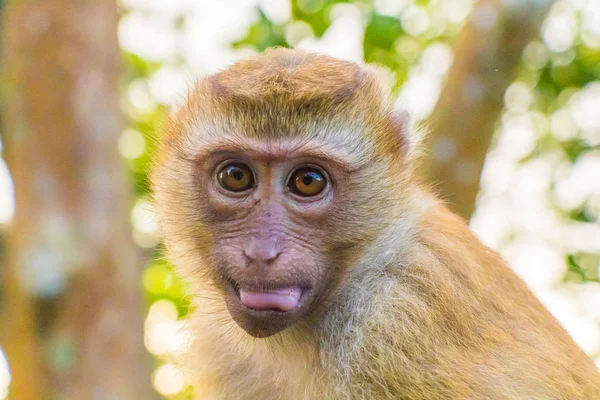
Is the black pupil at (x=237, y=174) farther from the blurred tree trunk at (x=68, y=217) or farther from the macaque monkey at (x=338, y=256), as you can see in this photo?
the blurred tree trunk at (x=68, y=217)

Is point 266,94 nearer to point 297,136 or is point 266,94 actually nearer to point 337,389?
point 297,136

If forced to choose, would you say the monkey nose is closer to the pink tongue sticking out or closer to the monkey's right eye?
the pink tongue sticking out

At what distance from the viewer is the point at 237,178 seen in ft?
12.6

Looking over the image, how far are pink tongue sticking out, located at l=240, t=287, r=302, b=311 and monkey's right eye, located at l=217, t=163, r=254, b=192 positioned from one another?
65 centimetres

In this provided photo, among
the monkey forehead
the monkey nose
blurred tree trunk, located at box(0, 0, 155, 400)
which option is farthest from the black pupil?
blurred tree trunk, located at box(0, 0, 155, 400)

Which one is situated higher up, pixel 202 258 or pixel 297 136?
pixel 297 136

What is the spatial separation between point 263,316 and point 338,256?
59 centimetres

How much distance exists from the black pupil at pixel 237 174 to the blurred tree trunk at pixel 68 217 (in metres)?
2.64

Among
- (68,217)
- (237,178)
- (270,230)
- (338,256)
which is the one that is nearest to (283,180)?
(237,178)

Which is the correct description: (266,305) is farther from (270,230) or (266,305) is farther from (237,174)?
(237,174)

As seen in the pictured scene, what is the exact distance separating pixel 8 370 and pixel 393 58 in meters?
5.44

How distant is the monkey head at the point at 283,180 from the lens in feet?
11.5

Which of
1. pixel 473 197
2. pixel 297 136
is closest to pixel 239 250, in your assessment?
pixel 297 136

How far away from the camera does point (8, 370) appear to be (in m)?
6.18
